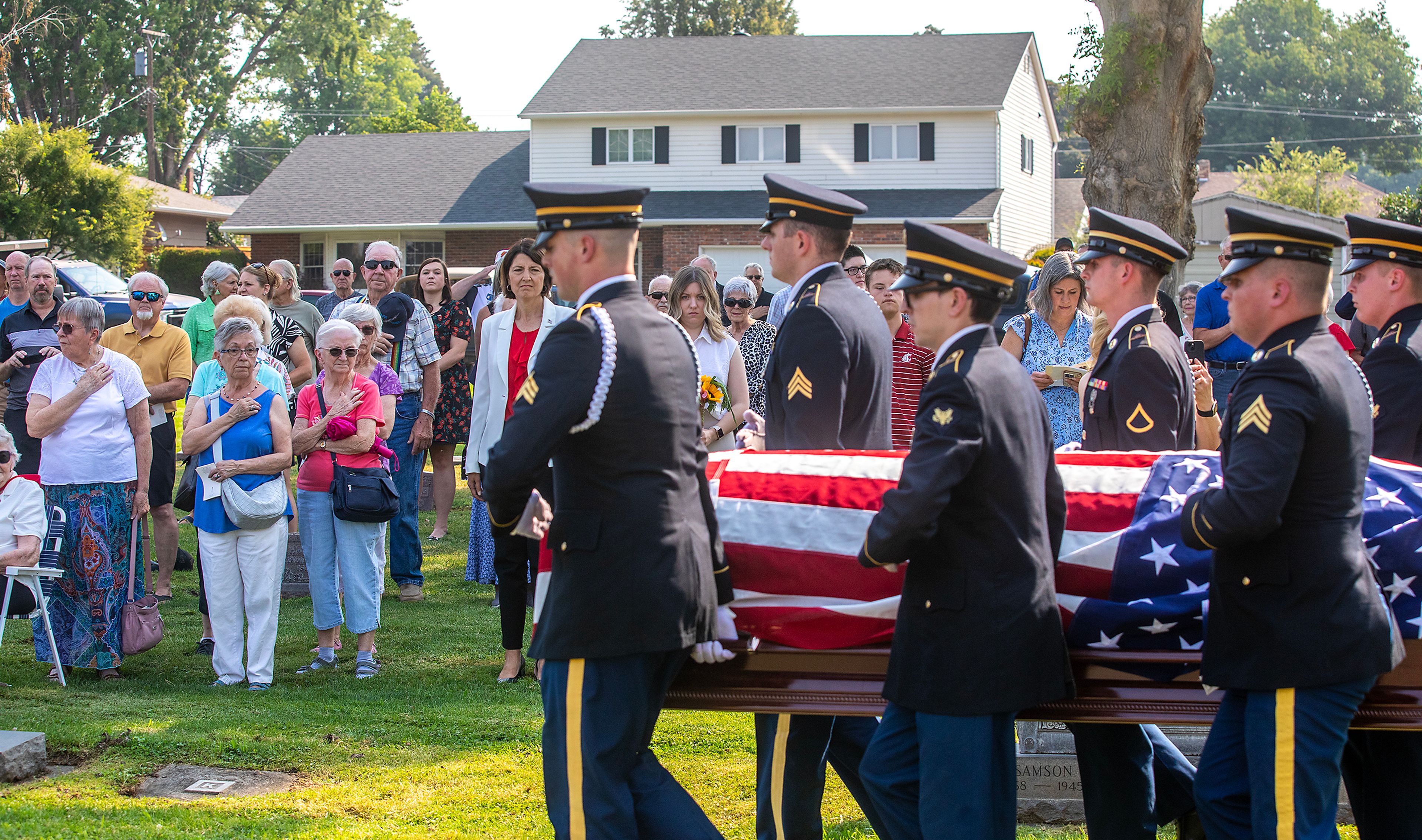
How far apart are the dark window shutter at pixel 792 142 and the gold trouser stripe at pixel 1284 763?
2867 centimetres

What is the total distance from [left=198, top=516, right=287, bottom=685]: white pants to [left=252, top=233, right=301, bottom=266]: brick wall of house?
96.9ft

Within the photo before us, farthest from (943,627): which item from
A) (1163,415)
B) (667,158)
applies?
(667,158)

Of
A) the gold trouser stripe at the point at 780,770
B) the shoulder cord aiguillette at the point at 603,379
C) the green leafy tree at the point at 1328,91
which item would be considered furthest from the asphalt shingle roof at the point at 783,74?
the green leafy tree at the point at 1328,91

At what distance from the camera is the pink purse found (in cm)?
651

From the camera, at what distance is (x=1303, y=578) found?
3.11 metres

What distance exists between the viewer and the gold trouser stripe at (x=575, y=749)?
3275mm

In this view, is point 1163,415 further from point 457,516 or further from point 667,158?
point 667,158

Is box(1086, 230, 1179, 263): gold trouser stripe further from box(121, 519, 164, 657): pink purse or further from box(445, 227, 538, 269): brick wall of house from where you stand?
box(445, 227, 538, 269): brick wall of house

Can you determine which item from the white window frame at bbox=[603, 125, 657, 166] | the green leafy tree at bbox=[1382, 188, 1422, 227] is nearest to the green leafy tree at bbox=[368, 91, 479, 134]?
the white window frame at bbox=[603, 125, 657, 166]

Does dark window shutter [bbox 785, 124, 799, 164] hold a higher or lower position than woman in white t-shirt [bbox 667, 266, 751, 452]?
higher

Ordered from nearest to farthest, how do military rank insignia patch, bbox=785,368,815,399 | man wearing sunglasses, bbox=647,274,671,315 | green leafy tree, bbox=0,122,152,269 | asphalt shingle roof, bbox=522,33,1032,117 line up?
military rank insignia patch, bbox=785,368,815,399, man wearing sunglasses, bbox=647,274,671,315, green leafy tree, bbox=0,122,152,269, asphalt shingle roof, bbox=522,33,1032,117

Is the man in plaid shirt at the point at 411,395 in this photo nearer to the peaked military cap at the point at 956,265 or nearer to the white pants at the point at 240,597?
the white pants at the point at 240,597

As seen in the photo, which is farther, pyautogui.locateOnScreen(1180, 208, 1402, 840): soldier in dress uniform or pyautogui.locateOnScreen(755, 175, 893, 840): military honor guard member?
pyautogui.locateOnScreen(755, 175, 893, 840): military honor guard member

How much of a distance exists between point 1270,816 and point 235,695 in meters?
4.72
